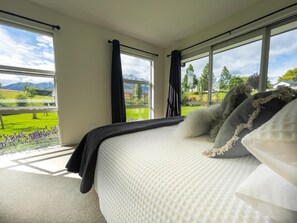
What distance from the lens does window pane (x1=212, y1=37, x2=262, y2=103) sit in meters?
2.33

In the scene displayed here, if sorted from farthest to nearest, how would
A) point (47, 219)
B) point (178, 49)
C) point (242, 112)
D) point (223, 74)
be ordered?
point (178, 49) → point (223, 74) → point (47, 219) → point (242, 112)

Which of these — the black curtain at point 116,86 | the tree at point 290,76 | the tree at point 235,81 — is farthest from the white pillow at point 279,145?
the black curtain at point 116,86

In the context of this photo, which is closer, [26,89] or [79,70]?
[26,89]

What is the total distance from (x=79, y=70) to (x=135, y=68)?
4.35ft

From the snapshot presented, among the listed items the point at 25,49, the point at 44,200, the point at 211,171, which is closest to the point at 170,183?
the point at 211,171

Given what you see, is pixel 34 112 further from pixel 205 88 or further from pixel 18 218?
pixel 205 88

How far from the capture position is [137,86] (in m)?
3.52

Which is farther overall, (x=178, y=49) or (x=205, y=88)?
(x=178, y=49)

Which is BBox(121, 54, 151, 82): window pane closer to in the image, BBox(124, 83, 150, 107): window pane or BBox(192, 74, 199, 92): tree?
BBox(124, 83, 150, 107): window pane

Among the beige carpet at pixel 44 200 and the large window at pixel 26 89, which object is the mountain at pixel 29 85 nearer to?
the large window at pixel 26 89

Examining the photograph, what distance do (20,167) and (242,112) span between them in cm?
257

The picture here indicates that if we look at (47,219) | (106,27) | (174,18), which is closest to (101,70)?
(106,27)

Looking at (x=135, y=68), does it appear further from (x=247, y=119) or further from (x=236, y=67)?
(x=247, y=119)

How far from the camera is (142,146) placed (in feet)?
2.74
